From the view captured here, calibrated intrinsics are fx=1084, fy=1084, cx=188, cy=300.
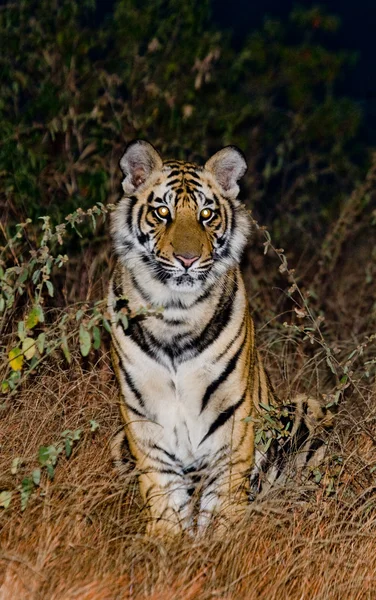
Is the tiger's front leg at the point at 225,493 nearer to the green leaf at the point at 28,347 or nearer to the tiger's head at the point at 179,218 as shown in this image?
the tiger's head at the point at 179,218

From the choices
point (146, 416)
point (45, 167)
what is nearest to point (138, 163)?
point (146, 416)

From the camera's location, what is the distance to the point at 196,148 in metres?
7.16

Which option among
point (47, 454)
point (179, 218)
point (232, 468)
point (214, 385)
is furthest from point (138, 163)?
point (47, 454)

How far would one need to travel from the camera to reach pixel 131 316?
3.47m

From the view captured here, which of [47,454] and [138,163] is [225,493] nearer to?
[47,454]

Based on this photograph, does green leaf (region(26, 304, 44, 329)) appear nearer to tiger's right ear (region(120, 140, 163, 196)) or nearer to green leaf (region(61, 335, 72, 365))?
green leaf (region(61, 335, 72, 365))

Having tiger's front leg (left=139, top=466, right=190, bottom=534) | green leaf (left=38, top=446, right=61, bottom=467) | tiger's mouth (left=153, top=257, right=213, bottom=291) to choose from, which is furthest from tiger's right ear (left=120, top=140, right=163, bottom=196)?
green leaf (left=38, top=446, right=61, bottom=467)

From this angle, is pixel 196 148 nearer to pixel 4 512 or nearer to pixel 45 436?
pixel 45 436

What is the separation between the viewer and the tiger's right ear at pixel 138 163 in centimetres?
418

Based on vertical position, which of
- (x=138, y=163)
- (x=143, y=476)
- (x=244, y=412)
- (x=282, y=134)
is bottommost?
(x=282, y=134)

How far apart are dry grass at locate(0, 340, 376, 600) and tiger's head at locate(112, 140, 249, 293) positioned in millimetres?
653

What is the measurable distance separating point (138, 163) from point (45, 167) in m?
2.28

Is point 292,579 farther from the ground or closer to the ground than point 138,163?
closer to the ground

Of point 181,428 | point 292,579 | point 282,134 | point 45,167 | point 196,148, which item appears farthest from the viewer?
point 282,134
